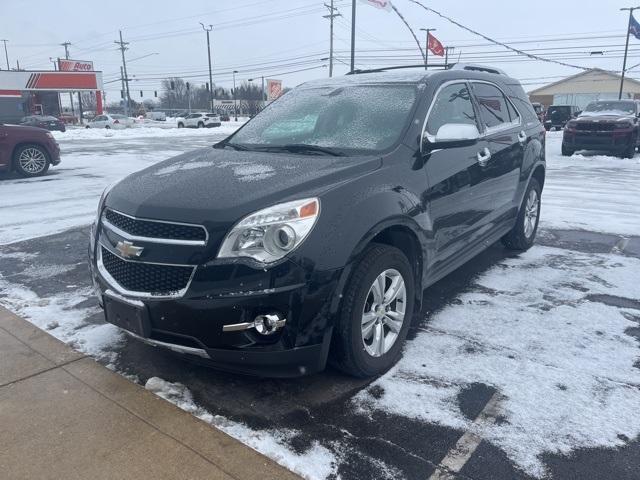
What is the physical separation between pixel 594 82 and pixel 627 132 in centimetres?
7278

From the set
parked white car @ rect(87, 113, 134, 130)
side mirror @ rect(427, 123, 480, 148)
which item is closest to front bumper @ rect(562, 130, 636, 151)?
side mirror @ rect(427, 123, 480, 148)

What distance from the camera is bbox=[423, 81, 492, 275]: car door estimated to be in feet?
11.8

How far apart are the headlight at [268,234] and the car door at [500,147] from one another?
2.04 meters

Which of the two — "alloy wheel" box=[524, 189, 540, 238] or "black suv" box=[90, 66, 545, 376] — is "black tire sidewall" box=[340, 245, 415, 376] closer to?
"black suv" box=[90, 66, 545, 376]

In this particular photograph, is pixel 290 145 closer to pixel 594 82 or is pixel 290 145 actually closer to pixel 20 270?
pixel 20 270

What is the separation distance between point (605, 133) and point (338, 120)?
13.9m

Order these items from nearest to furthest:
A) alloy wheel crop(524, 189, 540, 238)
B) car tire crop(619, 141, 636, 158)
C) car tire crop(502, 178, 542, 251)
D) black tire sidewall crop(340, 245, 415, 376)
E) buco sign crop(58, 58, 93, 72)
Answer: black tire sidewall crop(340, 245, 415, 376) → car tire crop(502, 178, 542, 251) → alloy wheel crop(524, 189, 540, 238) → car tire crop(619, 141, 636, 158) → buco sign crop(58, 58, 93, 72)

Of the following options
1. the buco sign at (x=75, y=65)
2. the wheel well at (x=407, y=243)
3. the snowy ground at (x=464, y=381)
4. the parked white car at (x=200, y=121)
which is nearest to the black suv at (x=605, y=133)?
the snowy ground at (x=464, y=381)

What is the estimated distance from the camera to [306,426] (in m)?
2.72

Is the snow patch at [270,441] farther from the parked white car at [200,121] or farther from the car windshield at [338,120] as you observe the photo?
the parked white car at [200,121]

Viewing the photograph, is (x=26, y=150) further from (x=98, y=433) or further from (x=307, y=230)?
(x=307, y=230)

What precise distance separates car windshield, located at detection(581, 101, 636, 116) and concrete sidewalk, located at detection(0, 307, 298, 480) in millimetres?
16861

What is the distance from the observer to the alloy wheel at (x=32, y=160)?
11.4 m

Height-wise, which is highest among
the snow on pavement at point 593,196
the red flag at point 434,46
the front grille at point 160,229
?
the red flag at point 434,46
